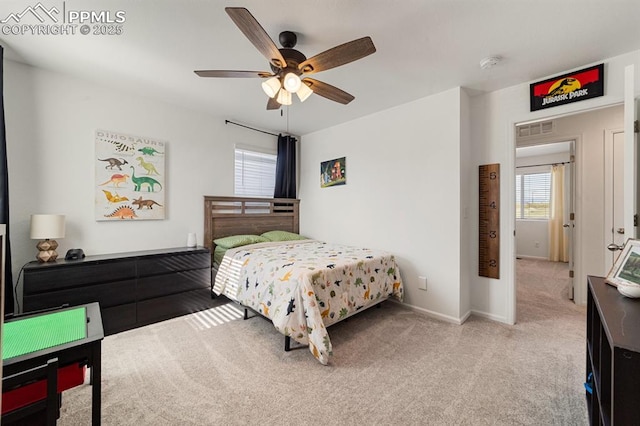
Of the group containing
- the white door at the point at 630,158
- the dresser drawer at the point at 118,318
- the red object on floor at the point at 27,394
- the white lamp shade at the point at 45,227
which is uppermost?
the white door at the point at 630,158

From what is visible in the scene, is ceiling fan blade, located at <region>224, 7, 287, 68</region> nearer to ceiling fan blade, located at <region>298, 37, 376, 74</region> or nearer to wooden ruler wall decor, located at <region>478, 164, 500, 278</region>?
ceiling fan blade, located at <region>298, 37, 376, 74</region>

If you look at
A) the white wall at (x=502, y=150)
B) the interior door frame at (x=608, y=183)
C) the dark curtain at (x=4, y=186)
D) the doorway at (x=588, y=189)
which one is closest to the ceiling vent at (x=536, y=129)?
the doorway at (x=588, y=189)

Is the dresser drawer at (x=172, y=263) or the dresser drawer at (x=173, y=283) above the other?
the dresser drawer at (x=172, y=263)

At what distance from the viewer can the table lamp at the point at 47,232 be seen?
7.40 feet

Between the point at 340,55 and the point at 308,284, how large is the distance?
167 cm

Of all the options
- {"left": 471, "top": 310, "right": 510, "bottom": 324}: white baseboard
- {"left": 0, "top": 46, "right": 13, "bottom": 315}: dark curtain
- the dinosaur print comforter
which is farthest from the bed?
{"left": 0, "top": 46, "right": 13, "bottom": 315}: dark curtain

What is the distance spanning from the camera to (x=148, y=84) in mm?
2760

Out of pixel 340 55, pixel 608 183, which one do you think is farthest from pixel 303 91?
pixel 608 183

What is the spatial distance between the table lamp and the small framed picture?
156 inches

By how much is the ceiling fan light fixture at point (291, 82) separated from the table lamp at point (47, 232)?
2.35 metres

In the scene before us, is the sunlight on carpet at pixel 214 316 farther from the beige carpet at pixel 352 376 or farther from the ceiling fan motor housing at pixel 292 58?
the ceiling fan motor housing at pixel 292 58

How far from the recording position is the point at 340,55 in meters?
1.68

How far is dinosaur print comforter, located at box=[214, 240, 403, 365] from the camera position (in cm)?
210

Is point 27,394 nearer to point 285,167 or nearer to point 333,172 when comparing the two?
point 333,172
